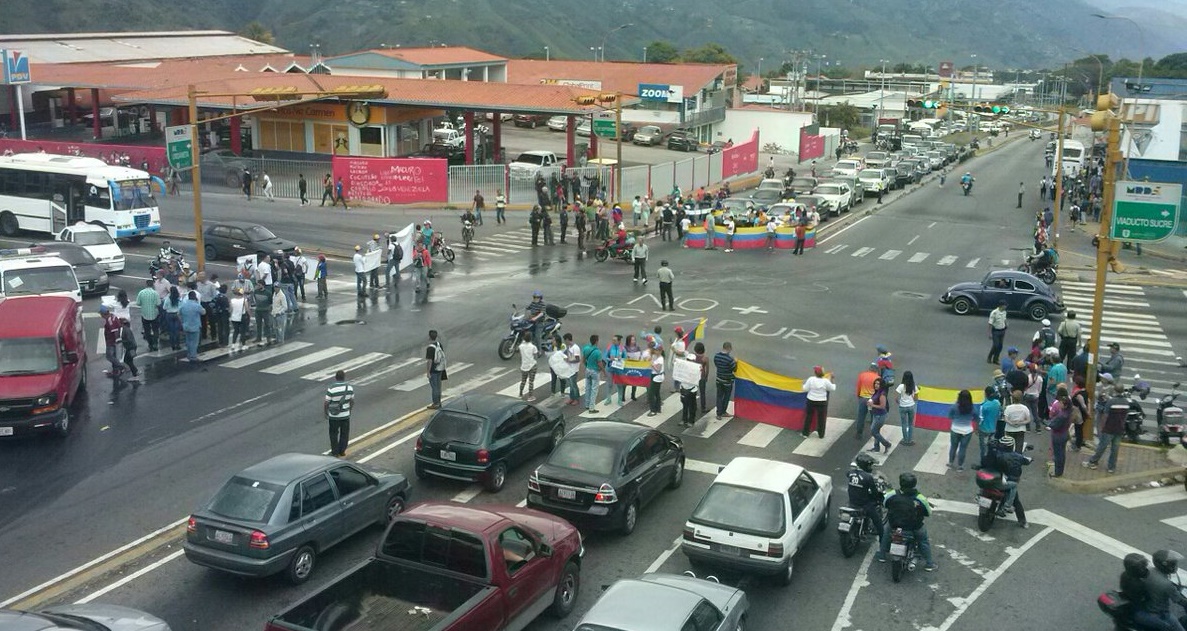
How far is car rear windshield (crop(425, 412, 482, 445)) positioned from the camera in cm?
1750

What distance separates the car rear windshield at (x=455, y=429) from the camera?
17500 millimetres

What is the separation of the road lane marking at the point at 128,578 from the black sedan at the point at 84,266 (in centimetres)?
2030

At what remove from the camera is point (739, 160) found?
230ft

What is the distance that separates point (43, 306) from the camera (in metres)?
21.6

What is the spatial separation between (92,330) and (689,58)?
138417mm

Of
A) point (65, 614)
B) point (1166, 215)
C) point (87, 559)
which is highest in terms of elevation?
point (1166, 215)

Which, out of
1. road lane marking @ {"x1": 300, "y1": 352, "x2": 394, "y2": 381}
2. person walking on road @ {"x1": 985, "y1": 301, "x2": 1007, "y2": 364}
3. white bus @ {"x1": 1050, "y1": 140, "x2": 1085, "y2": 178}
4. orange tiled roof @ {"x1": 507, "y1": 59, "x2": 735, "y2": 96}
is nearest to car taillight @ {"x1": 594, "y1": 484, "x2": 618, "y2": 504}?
road lane marking @ {"x1": 300, "y1": 352, "x2": 394, "y2": 381}

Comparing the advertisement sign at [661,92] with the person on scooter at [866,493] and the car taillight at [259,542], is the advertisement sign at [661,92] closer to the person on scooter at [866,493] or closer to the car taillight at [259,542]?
the person on scooter at [866,493]

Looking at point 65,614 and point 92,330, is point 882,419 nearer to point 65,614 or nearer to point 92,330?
point 65,614

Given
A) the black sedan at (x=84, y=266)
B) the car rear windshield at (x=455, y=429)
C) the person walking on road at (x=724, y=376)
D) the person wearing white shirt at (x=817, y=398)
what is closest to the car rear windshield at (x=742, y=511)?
the car rear windshield at (x=455, y=429)

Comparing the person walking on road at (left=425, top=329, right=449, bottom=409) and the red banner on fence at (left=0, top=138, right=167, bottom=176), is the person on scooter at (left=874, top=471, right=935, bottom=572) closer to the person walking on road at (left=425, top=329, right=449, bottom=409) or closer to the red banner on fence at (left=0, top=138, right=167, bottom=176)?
the person walking on road at (left=425, top=329, right=449, bottom=409)

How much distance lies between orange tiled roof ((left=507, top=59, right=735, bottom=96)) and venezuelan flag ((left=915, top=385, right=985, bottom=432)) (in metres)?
62.8

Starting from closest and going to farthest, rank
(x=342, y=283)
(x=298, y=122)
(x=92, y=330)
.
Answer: (x=92, y=330)
(x=342, y=283)
(x=298, y=122)

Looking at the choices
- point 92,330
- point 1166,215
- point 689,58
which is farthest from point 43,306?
point 689,58
